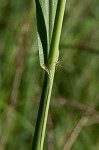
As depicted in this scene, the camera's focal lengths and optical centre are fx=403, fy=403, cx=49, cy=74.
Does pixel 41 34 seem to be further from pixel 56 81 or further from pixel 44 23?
pixel 56 81

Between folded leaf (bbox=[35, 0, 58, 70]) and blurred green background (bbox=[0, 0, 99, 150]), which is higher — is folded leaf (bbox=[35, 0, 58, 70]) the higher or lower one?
the higher one

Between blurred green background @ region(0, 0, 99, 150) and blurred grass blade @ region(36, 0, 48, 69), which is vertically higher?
blurred grass blade @ region(36, 0, 48, 69)

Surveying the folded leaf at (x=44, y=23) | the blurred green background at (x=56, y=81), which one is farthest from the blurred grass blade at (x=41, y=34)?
the blurred green background at (x=56, y=81)

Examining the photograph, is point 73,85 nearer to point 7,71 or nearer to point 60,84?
point 60,84

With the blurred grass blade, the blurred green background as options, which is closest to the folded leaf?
the blurred grass blade

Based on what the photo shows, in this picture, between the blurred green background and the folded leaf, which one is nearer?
the folded leaf

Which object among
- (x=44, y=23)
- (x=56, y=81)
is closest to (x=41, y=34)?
(x=44, y=23)

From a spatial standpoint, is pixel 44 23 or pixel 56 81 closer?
pixel 44 23

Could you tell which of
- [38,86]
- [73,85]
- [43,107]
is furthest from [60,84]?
[43,107]

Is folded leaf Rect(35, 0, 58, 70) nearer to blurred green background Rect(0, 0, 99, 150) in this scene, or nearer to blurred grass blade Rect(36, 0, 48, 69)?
blurred grass blade Rect(36, 0, 48, 69)

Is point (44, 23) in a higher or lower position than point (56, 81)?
higher
